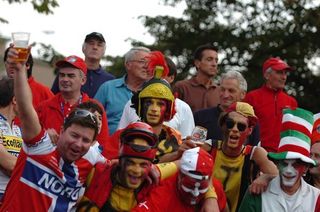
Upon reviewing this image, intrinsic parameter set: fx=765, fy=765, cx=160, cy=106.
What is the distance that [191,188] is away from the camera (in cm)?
554

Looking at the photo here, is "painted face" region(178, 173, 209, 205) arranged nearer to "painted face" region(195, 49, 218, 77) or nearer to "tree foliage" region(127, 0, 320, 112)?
"painted face" region(195, 49, 218, 77)

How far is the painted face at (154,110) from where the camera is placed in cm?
636

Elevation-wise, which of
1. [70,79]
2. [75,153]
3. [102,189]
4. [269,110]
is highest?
[269,110]

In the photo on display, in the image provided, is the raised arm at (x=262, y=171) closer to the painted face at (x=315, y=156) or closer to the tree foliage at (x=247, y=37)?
the painted face at (x=315, y=156)

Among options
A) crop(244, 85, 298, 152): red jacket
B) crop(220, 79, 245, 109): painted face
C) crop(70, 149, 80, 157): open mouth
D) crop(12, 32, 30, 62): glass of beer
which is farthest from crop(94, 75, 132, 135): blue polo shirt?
crop(12, 32, 30, 62): glass of beer

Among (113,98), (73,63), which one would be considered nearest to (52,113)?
(73,63)

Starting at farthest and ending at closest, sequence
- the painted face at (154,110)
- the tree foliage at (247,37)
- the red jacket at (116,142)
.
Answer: the tree foliage at (247,37) → the painted face at (154,110) → the red jacket at (116,142)

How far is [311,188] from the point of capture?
19.2 ft

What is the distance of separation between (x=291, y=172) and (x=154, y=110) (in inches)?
51.2

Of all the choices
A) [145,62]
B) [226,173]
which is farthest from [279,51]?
[226,173]

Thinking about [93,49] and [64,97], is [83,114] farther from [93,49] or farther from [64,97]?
[93,49]

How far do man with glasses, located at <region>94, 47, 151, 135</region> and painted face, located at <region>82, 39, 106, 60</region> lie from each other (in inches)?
19.3

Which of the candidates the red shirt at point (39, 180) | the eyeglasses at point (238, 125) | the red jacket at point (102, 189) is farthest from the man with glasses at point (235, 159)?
the red shirt at point (39, 180)

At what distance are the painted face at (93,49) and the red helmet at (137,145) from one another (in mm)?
3388
